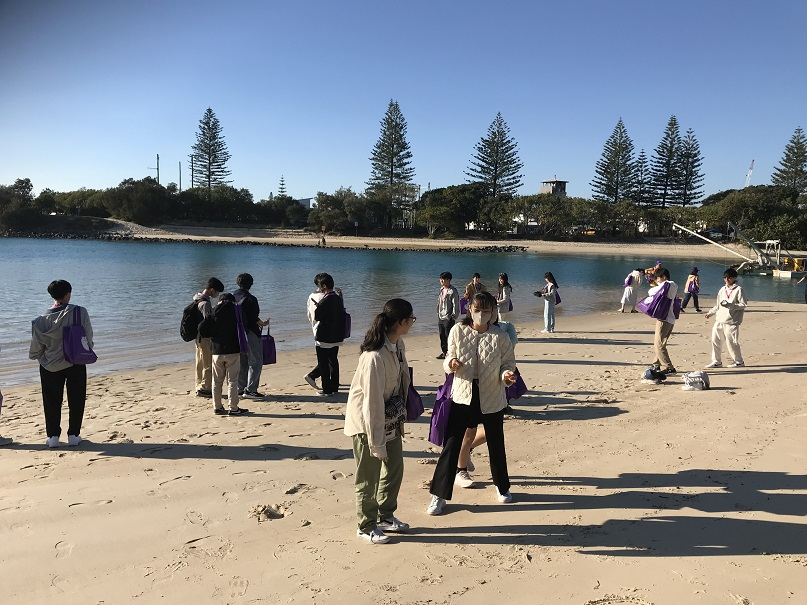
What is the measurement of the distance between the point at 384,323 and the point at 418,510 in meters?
1.48

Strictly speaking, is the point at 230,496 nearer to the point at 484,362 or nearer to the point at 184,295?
the point at 484,362

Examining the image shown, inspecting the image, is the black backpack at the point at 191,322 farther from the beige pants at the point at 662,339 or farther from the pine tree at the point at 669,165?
the pine tree at the point at 669,165

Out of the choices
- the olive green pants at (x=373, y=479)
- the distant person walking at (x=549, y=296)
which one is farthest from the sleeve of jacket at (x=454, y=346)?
the distant person walking at (x=549, y=296)

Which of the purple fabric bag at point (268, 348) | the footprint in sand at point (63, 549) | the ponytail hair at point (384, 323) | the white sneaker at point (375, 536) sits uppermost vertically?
the ponytail hair at point (384, 323)

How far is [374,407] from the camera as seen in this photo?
3301 mm

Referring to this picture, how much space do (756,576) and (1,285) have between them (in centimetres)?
3021

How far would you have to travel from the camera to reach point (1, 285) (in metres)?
25.7

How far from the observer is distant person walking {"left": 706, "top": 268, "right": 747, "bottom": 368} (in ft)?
26.8

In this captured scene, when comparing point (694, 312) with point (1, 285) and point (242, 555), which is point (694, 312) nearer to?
point (242, 555)

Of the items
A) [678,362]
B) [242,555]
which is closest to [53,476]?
[242,555]

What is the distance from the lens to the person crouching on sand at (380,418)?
3318mm

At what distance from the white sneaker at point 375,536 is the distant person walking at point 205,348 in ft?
12.0

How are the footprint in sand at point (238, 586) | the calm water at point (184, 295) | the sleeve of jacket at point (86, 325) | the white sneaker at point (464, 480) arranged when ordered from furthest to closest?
1. the calm water at point (184, 295)
2. the sleeve of jacket at point (86, 325)
3. the white sneaker at point (464, 480)
4. the footprint in sand at point (238, 586)

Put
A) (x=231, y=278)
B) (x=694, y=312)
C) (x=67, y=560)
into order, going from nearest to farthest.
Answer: (x=67, y=560) < (x=694, y=312) < (x=231, y=278)
